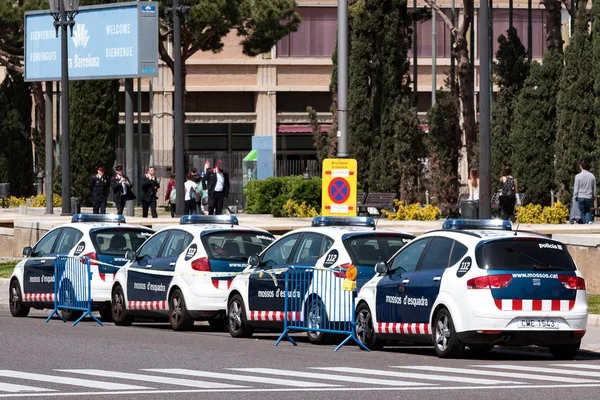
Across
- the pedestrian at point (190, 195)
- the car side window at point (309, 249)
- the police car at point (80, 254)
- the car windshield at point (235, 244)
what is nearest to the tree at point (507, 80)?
the pedestrian at point (190, 195)

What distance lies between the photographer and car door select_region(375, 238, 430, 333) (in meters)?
17.0

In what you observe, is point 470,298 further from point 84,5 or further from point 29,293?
point 84,5

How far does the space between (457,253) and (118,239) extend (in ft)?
27.9

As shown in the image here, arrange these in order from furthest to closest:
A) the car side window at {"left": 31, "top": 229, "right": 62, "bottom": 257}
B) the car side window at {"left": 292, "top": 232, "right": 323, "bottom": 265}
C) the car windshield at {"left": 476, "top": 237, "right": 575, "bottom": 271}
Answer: the car side window at {"left": 31, "top": 229, "right": 62, "bottom": 257}
the car side window at {"left": 292, "top": 232, "right": 323, "bottom": 265}
the car windshield at {"left": 476, "top": 237, "right": 575, "bottom": 271}

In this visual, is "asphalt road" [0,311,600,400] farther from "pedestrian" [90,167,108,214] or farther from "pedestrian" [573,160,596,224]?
"pedestrian" [90,167,108,214]

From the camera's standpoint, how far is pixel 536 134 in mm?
40938

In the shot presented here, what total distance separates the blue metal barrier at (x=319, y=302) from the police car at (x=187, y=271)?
1.87m

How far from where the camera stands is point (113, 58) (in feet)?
146

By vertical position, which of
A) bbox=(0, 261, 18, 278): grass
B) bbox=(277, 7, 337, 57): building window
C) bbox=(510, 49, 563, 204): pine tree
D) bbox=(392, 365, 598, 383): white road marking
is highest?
bbox=(277, 7, 337, 57): building window

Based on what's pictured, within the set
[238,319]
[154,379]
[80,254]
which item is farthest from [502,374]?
[80,254]

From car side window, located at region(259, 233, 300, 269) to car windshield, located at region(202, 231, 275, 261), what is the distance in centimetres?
114

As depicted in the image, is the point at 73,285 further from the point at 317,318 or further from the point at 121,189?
the point at 121,189

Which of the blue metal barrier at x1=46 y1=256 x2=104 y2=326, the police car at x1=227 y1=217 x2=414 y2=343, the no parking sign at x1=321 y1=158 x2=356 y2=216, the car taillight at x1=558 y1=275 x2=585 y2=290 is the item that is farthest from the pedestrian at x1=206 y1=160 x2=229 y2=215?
the car taillight at x1=558 y1=275 x2=585 y2=290

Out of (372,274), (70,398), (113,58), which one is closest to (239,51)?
(113,58)
